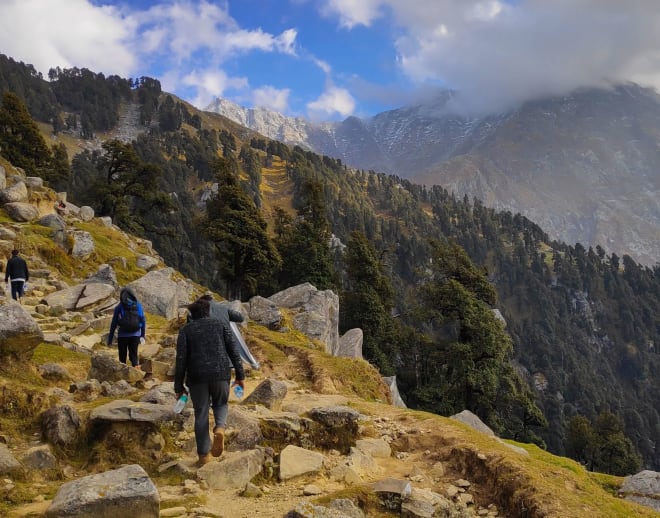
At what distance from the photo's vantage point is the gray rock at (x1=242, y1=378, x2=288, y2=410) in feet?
38.2

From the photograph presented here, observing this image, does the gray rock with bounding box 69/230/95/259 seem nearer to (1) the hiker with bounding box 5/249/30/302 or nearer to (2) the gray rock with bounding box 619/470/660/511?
(1) the hiker with bounding box 5/249/30/302

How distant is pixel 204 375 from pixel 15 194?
29380 millimetres

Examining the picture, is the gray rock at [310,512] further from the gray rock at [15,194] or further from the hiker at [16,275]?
the gray rock at [15,194]

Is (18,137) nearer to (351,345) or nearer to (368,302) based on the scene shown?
(368,302)

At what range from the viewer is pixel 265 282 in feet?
177

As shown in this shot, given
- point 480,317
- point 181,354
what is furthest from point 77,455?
point 480,317

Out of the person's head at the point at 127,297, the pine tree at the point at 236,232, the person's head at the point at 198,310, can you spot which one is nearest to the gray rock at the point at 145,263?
the pine tree at the point at 236,232

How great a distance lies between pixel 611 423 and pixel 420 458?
7219cm

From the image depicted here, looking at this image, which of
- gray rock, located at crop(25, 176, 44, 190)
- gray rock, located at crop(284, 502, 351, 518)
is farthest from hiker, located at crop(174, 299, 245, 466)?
gray rock, located at crop(25, 176, 44, 190)

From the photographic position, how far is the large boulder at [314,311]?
28.7 metres

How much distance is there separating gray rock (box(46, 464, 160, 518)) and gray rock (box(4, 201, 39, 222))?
28145mm

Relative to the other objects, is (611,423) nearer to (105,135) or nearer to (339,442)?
(339,442)

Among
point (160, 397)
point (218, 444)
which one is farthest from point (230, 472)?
point (160, 397)

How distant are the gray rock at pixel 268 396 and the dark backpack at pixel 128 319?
3946mm
